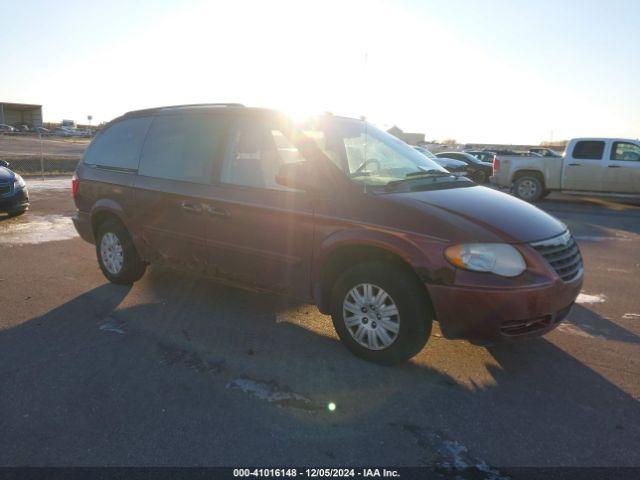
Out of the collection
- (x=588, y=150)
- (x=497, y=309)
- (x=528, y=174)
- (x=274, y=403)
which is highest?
(x=588, y=150)

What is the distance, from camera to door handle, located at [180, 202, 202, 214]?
172 inches

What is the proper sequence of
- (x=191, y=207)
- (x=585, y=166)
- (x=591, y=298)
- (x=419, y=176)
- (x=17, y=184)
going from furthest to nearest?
(x=585, y=166)
(x=17, y=184)
(x=591, y=298)
(x=191, y=207)
(x=419, y=176)

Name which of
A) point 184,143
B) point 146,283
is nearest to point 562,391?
point 184,143

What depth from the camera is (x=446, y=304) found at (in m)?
3.17

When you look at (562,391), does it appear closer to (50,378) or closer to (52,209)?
(50,378)

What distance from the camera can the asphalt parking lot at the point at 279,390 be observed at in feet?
8.62

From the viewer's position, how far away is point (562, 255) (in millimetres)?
3408

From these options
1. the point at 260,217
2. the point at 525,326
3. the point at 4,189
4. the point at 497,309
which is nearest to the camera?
the point at 497,309

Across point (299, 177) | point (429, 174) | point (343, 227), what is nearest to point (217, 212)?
point (299, 177)

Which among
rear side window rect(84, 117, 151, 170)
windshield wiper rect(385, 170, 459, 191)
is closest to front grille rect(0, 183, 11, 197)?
rear side window rect(84, 117, 151, 170)

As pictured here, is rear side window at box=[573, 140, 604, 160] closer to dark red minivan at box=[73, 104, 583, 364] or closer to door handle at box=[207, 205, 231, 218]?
dark red minivan at box=[73, 104, 583, 364]

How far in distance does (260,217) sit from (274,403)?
1.50 metres

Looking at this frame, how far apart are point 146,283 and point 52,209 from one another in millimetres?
6718

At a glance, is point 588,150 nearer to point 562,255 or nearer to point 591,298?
point 591,298
